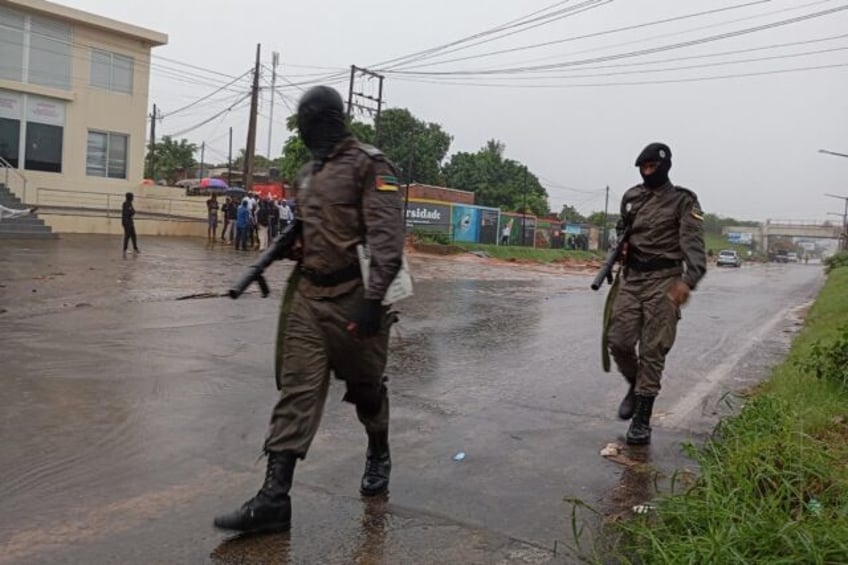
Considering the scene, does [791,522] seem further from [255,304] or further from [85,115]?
[85,115]

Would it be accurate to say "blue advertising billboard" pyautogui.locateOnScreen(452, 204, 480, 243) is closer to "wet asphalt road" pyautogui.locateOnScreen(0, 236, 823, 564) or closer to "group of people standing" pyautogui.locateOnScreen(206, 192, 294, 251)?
"group of people standing" pyautogui.locateOnScreen(206, 192, 294, 251)

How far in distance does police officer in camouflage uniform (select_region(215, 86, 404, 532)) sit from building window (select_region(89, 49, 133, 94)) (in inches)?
1135

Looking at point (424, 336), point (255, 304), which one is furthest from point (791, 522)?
point (255, 304)

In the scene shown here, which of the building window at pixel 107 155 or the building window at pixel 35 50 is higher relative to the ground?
the building window at pixel 35 50

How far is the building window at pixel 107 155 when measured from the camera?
29.2m

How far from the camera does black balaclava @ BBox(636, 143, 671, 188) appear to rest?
4.93 meters

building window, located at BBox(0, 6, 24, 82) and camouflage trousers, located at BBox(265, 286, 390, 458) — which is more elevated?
building window, located at BBox(0, 6, 24, 82)

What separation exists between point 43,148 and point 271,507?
28.4 m

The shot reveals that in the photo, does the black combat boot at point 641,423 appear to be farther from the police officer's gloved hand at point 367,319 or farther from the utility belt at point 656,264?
the police officer's gloved hand at point 367,319

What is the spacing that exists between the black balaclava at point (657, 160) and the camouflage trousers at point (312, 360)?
2308mm

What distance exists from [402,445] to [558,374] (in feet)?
9.42

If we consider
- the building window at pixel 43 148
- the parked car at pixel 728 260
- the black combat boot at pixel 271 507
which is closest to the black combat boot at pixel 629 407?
the black combat boot at pixel 271 507

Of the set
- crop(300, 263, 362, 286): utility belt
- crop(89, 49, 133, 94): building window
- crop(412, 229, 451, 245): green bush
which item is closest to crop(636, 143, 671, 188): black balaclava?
crop(300, 263, 362, 286): utility belt

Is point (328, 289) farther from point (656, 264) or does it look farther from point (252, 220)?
point (252, 220)
